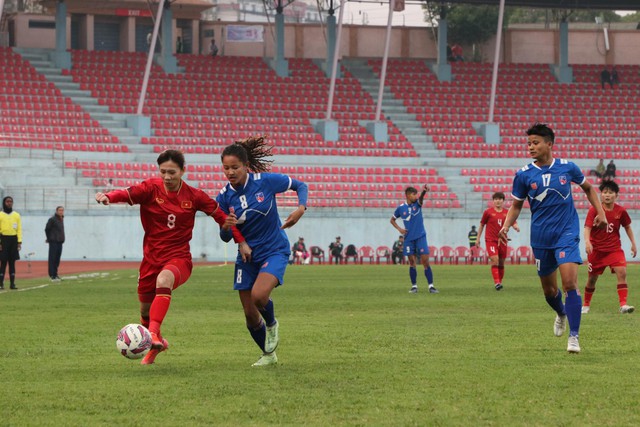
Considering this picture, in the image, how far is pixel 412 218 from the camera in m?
25.4

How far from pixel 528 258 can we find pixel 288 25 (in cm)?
2397

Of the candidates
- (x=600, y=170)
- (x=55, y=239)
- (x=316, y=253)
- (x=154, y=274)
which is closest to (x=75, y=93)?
→ (x=316, y=253)

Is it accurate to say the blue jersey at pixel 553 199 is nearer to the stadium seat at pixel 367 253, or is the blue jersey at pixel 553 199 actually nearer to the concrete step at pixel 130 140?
the stadium seat at pixel 367 253

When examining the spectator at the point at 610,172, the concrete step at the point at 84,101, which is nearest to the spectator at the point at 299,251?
the concrete step at the point at 84,101

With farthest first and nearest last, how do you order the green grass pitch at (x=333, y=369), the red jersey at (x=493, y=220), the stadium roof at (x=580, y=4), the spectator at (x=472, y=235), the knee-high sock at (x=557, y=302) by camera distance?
the stadium roof at (x=580, y=4) < the spectator at (x=472, y=235) < the red jersey at (x=493, y=220) < the knee-high sock at (x=557, y=302) < the green grass pitch at (x=333, y=369)

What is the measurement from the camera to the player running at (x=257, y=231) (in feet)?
36.8

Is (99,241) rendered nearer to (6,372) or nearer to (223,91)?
(223,91)

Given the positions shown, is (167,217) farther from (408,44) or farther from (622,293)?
(408,44)

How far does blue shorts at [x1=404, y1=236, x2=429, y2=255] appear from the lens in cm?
2544

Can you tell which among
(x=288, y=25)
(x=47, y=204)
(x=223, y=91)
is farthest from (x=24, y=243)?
(x=288, y=25)

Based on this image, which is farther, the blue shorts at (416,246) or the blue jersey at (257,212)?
the blue shorts at (416,246)

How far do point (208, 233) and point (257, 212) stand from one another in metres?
34.3

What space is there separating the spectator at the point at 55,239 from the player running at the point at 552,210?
1993cm

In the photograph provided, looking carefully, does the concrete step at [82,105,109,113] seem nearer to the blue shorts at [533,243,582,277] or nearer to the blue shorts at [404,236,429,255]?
the blue shorts at [404,236,429,255]
